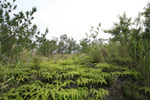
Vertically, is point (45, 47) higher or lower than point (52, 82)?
higher

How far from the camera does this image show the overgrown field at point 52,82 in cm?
153

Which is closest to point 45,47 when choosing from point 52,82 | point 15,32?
point 15,32

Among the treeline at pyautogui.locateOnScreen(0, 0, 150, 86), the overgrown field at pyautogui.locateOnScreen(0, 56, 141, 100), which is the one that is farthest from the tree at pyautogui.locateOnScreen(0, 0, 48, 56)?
the overgrown field at pyautogui.locateOnScreen(0, 56, 141, 100)

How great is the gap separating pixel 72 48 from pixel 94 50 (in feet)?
52.0

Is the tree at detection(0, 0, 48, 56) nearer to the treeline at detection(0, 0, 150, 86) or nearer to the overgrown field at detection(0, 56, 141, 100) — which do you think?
the treeline at detection(0, 0, 150, 86)

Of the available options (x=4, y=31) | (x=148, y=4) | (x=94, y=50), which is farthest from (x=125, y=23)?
(x=4, y=31)

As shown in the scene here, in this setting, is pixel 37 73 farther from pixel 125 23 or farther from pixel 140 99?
pixel 125 23

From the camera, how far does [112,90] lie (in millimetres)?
2324

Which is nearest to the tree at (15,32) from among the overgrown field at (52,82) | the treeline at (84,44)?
the treeline at (84,44)

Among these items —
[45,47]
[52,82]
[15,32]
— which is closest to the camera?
[52,82]

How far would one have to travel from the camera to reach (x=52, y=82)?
1.92m

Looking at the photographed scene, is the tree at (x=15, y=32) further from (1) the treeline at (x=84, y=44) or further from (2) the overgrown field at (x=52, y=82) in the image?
(2) the overgrown field at (x=52, y=82)

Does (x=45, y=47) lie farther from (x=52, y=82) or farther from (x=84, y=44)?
(x=52, y=82)

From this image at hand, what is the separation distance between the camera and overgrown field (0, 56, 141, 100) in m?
1.53
